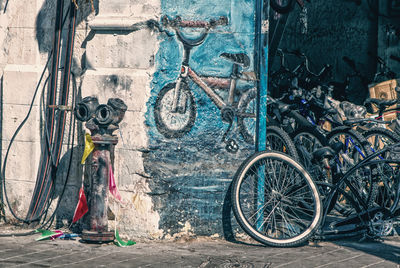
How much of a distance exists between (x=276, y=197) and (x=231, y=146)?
75cm

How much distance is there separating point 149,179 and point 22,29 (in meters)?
2.42

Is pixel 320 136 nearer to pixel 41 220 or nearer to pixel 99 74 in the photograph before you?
pixel 99 74

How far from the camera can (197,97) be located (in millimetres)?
6211

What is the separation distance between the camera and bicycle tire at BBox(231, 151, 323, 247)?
5.87m

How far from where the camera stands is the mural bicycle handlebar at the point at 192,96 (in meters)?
6.18

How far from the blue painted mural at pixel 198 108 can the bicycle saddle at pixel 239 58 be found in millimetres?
11

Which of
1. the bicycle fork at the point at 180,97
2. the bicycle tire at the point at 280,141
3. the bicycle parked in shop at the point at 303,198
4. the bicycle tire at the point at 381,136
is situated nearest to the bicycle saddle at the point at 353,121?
the bicycle tire at the point at 381,136

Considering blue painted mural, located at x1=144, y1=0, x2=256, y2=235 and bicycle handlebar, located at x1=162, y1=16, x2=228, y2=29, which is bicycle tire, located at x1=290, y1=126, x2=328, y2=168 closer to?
blue painted mural, located at x1=144, y1=0, x2=256, y2=235

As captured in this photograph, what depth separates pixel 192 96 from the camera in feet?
20.4

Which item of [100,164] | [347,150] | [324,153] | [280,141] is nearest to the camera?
[100,164]

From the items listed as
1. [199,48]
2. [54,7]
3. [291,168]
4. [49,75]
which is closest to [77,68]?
[49,75]

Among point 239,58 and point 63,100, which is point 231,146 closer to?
point 239,58

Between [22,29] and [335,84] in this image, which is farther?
[335,84]

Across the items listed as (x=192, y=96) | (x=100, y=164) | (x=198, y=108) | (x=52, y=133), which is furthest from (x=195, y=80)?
(x=52, y=133)
